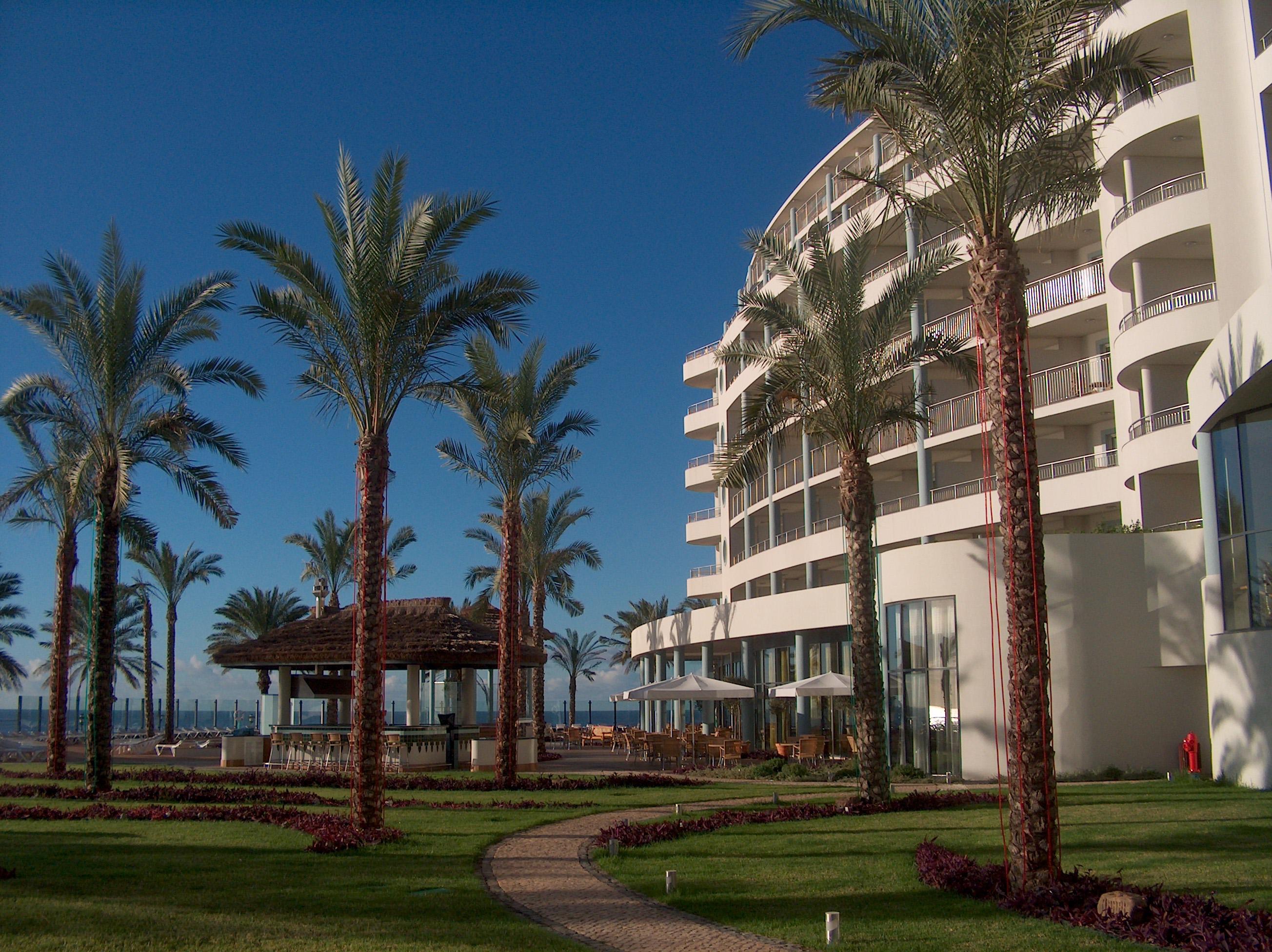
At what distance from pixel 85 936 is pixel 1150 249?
26676 mm

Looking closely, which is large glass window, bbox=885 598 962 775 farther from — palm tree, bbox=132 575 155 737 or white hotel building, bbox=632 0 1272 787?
palm tree, bbox=132 575 155 737

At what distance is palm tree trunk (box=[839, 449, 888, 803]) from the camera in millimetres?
17906

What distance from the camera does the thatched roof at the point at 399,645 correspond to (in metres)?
29.5

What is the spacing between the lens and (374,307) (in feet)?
51.5

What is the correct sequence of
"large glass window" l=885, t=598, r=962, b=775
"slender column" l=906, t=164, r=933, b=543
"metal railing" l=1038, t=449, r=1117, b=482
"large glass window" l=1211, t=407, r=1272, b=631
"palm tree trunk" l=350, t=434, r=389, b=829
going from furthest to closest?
"slender column" l=906, t=164, r=933, b=543
"metal railing" l=1038, t=449, r=1117, b=482
"large glass window" l=885, t=598, r=962, b=775
"large glass window" l=1211, t=407, r=1272, b=631
"palm tree trunk" l=350, t=434, r=389, b=829

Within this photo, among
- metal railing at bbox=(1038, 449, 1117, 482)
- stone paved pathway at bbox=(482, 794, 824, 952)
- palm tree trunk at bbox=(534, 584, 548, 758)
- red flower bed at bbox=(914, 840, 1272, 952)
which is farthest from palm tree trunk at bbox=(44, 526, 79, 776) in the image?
metal railing at bbox=(1038, 449, 1117, 482)

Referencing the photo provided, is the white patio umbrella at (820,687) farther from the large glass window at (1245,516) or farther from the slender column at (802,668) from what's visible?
the large glass window at (1245,516)

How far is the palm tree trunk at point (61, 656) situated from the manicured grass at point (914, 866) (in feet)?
58.7

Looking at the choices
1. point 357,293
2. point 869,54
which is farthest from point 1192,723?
point 357,293

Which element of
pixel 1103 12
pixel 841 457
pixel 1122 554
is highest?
pixel 1103 12

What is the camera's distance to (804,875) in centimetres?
1160

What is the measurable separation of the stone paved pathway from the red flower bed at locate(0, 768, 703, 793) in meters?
7.84

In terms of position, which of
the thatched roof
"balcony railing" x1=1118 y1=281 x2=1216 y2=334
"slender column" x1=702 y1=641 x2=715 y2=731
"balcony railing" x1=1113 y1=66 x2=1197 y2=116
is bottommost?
"slender column" x1=702 y1=641 x2=715 y2=731

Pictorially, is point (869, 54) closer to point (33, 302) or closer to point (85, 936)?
point (85, 936)
